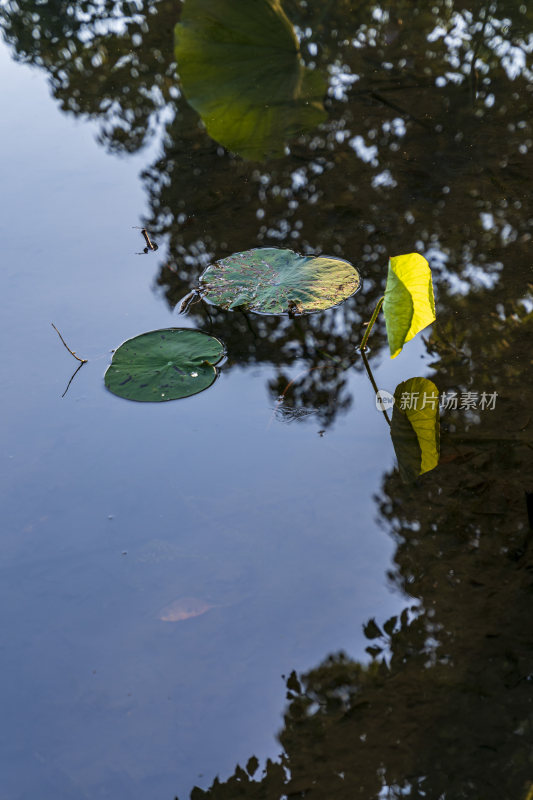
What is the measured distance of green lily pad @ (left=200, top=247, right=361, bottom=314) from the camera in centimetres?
236

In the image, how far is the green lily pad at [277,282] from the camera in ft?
7.73

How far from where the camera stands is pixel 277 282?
2412 millimetres

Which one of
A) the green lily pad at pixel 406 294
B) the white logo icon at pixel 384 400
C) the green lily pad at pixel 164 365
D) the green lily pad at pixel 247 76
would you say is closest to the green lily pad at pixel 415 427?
A: the white logo icon at pixel 384 400

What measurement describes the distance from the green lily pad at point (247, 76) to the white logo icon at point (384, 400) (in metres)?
1.54

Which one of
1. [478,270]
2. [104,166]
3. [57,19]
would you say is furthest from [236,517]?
[57,19]

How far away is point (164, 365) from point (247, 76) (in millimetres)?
2232

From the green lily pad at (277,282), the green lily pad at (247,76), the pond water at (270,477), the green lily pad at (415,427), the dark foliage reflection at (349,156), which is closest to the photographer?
the pond water at (270,477)

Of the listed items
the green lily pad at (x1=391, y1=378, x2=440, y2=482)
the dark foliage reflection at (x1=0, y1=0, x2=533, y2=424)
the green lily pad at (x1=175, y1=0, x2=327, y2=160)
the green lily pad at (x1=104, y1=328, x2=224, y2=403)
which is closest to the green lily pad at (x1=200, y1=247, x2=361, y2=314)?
the dark foliage reflection at (x1=0, y1=0, x2=533, y2=424)

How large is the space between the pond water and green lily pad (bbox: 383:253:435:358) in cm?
21

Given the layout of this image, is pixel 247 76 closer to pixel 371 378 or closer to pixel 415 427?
pixel 371 378

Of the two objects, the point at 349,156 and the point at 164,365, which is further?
the point at 349,156

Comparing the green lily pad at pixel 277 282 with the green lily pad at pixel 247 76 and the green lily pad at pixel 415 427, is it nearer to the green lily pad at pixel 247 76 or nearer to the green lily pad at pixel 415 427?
the green lily pad at pixel 415 427

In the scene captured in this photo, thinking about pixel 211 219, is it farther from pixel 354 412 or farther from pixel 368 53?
pixel 368 53

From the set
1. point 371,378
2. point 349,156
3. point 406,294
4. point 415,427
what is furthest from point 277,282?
point 349,156
